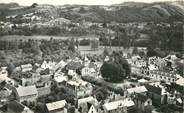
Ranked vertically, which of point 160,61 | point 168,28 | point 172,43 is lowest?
point 160,61

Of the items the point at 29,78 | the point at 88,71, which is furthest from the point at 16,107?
the point at 88,71

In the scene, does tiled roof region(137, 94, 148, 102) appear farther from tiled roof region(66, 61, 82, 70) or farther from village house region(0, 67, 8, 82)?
village house region(0, 67, 8, 82)

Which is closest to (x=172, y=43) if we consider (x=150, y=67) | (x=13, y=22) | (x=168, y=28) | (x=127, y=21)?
(x=168, y=28)

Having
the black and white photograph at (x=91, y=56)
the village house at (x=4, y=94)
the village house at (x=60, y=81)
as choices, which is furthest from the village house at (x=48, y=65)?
the village house at (x=4, y=94)

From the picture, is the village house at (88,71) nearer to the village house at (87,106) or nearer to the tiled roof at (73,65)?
the tiled roof at (73,65)

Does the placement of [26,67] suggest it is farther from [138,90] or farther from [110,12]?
[138,90]

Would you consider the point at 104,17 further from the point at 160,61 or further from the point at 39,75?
the point at 160,61

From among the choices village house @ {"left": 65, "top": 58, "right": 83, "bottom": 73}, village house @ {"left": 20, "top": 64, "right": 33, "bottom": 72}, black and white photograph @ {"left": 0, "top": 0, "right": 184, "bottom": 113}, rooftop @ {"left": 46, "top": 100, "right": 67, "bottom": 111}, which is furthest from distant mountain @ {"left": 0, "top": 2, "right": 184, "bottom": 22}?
rooftop @ {"left": 46, "top": 100, "right": 67, "bottom": 111}
